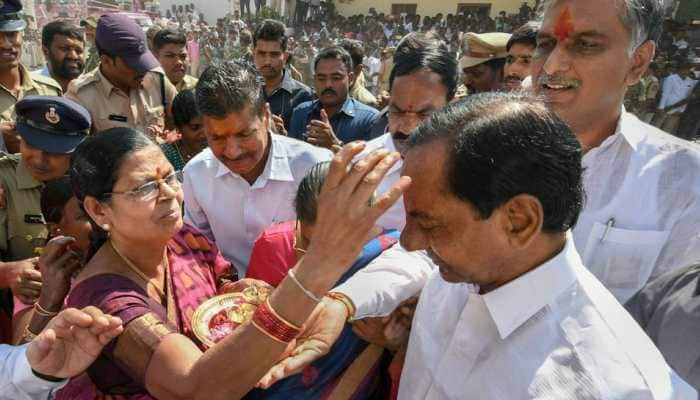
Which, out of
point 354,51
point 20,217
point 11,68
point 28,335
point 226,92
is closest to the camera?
point 28,335

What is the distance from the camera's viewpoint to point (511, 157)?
109cm

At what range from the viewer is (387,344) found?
5.57 feet

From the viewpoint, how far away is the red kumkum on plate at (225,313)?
1543mm

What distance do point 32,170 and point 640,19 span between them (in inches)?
123

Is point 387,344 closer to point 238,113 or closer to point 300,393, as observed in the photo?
point 300,393

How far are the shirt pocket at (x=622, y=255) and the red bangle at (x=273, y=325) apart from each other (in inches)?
46.6

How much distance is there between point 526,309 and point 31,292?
2.08 m

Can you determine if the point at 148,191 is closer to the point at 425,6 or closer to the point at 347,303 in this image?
the point at 347,303

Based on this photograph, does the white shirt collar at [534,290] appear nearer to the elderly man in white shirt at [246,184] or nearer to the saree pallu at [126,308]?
the saree pallu at [126,308]

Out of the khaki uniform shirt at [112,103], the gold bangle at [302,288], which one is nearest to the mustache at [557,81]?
the gold bangle at [302,288]

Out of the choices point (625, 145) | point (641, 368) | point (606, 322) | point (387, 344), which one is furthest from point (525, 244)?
point (625, 145)

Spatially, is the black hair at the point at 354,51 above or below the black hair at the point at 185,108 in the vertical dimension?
above

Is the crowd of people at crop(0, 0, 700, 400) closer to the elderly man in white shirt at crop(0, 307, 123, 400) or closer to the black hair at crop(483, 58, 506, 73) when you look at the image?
the elderly man in white shirt at crop(0, 307, 123, 400)

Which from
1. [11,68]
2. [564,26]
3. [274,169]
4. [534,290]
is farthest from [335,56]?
[534,290]
